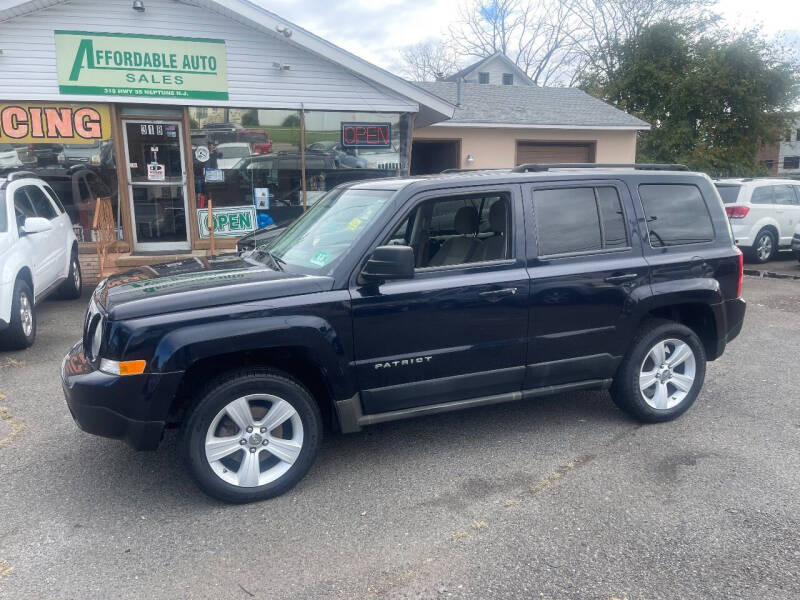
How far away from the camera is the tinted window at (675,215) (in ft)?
15.3

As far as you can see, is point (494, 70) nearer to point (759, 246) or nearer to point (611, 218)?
point (759, 246)

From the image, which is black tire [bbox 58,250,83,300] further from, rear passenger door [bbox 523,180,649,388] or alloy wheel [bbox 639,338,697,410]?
alloy wheel [bbox 639,338,697,410]

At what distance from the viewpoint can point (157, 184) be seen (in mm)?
11164

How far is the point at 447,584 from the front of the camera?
2992 millimetres

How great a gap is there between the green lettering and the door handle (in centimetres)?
884

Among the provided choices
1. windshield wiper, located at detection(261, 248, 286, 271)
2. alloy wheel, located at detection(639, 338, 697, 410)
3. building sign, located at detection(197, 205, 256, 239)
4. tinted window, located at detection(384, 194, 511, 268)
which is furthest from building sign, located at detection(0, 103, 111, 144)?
alloy wheel, located at detection(639, 338, 697, 410)

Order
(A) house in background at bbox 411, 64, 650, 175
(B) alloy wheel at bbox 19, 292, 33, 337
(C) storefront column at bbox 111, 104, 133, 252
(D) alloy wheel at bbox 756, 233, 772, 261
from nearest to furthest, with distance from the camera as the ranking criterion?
(B) alloy wheel at bbox 19, 292, 33, 337 → (C) storefront column at bbox 111, 104, 133, 252 → (D) alloy wheel at bbox 756, 233, 772, 261 → (A) house in background at bbox 411, 64, 650, 175

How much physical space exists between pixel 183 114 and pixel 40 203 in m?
3.21

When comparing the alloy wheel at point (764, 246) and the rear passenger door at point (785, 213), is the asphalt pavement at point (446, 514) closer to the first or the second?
the alloy wheel at point (764, 246)

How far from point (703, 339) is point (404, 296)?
262cm

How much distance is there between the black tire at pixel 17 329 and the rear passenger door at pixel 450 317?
441 cm

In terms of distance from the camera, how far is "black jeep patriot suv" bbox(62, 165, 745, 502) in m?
Result: 3.54

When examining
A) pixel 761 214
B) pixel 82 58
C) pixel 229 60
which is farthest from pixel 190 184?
pixel 761 214

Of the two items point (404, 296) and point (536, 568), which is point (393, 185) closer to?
point (404, 296)
